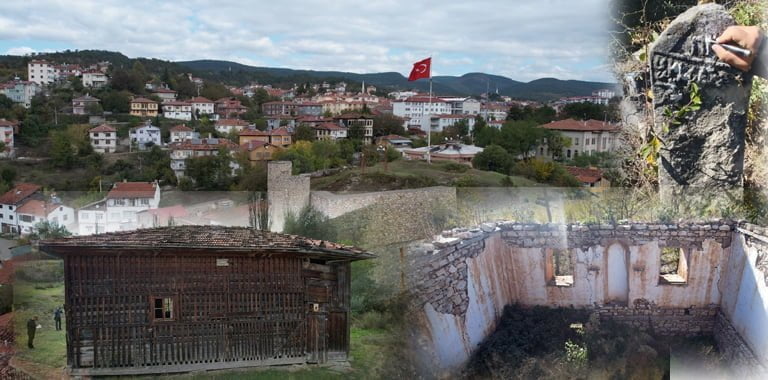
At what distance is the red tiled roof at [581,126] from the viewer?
7.19 metres

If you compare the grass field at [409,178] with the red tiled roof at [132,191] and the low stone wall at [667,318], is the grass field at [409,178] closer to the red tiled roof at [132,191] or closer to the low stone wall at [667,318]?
the low stone wall at [667,318]

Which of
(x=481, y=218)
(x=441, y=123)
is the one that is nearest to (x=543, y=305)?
(x=481, y=218)

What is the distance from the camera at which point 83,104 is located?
120 feet

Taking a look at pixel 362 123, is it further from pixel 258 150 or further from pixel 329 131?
pixel 258 150

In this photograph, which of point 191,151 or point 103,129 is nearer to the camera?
point 191,151

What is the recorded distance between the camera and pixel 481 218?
5.09 m

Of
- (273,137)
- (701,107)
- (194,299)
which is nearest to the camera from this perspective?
(701,107)

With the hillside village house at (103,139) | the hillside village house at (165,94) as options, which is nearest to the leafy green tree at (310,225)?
the hillside village house at (103,139)

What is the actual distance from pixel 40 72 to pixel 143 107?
1688 cm

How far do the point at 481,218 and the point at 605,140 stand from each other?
3.07 meters

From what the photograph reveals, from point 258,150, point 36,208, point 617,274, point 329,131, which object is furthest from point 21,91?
point 617,274

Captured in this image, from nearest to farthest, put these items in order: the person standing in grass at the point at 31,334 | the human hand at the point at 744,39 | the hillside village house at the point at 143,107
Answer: the human hand at the point at 744,39
the person standing in grass at the point at 31,334
the hillside village house at the point at 143,107

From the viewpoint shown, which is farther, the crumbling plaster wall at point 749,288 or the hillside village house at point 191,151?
the hillside village house at point 191,151

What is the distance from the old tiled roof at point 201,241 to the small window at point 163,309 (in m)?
0.58
